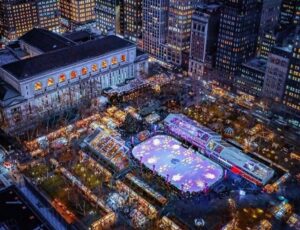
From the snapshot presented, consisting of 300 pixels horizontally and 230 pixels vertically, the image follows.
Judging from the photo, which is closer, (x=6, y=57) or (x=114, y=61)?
(x=114, y=61)

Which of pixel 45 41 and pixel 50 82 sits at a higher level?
pixel 45 41

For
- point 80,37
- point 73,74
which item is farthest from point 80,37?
point 73,74

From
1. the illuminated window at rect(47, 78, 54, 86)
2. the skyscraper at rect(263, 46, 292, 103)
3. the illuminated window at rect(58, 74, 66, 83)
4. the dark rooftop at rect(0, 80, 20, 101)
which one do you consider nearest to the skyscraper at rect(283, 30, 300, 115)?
the skyscraper at rect(263, 46, 292, 103)

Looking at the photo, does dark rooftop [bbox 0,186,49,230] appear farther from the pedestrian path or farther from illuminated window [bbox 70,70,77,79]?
illuminated window [bbox 70,70,77,79]

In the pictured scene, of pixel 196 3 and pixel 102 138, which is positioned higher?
pixel 196 3

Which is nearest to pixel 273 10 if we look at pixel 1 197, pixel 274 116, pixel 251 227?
pixel 274 116

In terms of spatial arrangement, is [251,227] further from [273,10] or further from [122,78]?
[273,10]

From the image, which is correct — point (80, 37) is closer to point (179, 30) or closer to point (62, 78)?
point (62, 78)
